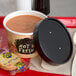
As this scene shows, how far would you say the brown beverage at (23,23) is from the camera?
0.62 meters

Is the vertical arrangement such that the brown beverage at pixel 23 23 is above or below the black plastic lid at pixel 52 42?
above

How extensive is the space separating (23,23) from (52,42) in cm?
12

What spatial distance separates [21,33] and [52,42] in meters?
0.10

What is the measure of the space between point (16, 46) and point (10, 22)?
3.7 inches

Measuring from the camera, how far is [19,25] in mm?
634

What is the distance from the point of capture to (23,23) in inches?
25.4

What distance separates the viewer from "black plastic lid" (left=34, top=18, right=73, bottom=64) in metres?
0.58

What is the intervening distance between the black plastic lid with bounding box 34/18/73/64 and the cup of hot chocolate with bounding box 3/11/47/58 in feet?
0.11

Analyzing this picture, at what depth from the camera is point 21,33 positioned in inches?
23.2

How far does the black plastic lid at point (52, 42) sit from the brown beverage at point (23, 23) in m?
0.05

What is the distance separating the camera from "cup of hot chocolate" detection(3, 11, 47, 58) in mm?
603

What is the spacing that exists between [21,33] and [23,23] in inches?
2.6

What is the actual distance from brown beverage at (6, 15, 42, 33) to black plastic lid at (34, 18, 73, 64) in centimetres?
5

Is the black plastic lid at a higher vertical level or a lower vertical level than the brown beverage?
lower
